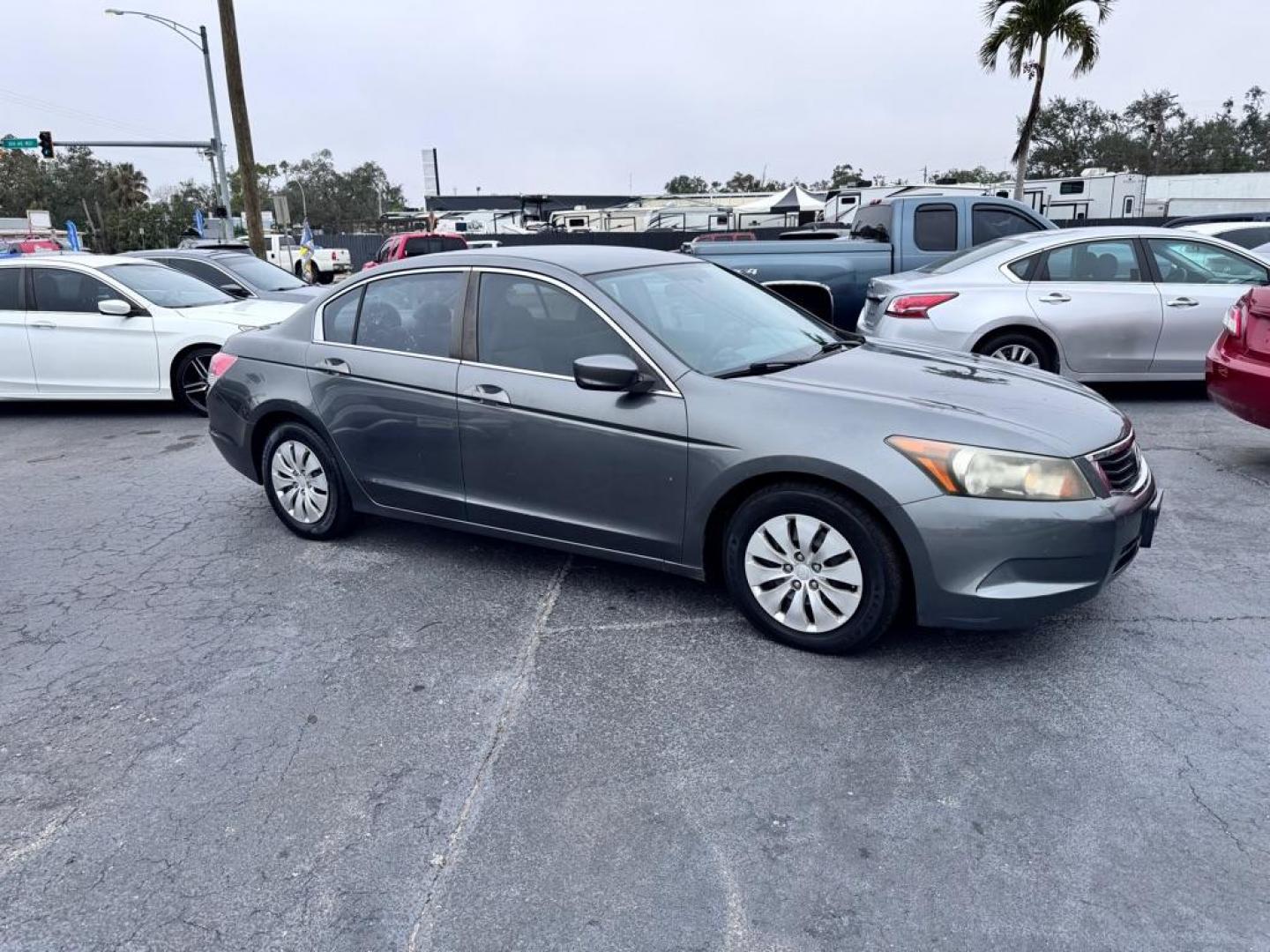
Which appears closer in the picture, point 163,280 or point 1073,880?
point 1073,880

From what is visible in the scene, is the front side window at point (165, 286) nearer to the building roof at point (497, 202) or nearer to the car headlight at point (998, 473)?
the car headlight at point (998, 473)

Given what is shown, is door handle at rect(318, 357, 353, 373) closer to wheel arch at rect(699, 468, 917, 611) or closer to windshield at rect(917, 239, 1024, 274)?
wheel arch at rect(699, 468, 917, 611)

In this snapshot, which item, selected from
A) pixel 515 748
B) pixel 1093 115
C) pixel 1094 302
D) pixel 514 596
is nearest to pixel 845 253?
pixel 1094 302

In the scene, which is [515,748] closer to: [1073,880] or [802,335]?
[1073,880]

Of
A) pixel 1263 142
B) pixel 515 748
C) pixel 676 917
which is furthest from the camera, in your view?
pixel 1263 142

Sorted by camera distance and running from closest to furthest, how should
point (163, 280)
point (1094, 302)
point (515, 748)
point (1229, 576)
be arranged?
point (515, 748)
point (1229, 576)
point (1094, 302)
point (163, 280)

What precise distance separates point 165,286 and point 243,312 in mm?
901

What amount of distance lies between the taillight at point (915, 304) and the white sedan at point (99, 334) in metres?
5.93

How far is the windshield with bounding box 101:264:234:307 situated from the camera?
29.6ft

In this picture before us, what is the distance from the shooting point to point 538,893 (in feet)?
8.38

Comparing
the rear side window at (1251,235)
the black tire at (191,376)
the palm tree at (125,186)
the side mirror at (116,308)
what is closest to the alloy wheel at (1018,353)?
the black tire at (191,376)

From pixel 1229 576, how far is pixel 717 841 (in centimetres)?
317

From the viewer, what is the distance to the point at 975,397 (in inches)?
150

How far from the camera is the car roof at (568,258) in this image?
4.48m
